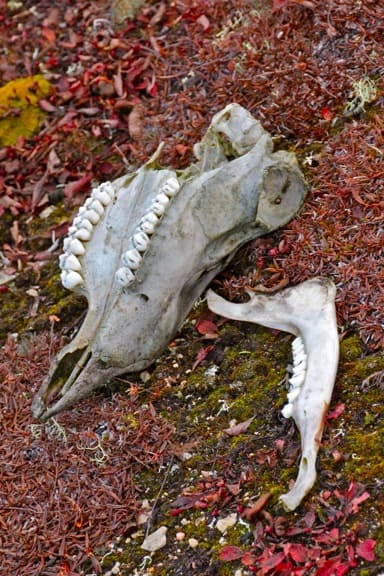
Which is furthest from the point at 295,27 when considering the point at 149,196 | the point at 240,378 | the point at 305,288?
the point at 240,378

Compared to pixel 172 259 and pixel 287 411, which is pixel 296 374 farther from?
pixel 172 259

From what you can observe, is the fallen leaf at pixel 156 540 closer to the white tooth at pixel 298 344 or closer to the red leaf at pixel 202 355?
the red leaf at pixel 202 355

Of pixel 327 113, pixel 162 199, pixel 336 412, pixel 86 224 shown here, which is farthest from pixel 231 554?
pixel 327 113

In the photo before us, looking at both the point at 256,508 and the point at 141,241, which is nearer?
the point at 256,508

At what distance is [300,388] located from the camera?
4.05m

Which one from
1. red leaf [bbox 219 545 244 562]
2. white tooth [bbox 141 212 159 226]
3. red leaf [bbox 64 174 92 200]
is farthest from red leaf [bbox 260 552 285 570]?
red leaf [bbox 64 174 92 200]

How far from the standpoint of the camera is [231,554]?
3611 mm

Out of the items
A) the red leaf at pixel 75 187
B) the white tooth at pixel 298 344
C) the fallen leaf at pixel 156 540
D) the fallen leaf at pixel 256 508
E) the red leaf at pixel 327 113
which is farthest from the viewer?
the red leaf at pixel 75 187

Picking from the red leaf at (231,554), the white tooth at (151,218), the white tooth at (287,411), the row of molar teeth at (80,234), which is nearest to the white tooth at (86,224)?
the row of molar teeth at (80,234)

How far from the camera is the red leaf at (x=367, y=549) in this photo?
3.33 metres

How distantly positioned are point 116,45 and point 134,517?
13.1ft

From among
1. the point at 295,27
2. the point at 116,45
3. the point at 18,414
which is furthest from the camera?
the point at 116,45

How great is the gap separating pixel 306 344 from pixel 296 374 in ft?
0.56

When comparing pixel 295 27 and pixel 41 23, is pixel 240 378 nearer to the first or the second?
pixel 295 27
